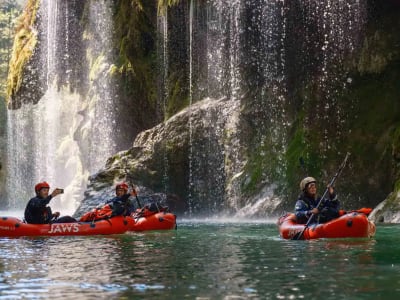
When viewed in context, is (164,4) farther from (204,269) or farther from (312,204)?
(204,269)

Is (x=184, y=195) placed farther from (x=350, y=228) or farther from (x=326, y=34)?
(x=350, y=228)

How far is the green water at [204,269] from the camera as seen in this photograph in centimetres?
729

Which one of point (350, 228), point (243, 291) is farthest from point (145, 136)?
point (243, 291)

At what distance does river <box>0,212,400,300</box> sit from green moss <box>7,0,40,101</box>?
86.4 feet

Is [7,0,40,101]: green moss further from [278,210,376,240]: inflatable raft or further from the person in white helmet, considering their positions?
[278,210,376,240]: inflatable raft

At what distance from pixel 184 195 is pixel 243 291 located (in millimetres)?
20782

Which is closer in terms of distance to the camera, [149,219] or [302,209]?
[302,209]

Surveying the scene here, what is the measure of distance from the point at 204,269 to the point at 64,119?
34.7 meters

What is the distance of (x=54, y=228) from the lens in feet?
55.0

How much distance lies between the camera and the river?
7285 mm

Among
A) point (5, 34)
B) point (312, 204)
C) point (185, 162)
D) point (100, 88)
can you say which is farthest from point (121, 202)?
point (5, 34)

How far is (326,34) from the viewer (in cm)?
2633

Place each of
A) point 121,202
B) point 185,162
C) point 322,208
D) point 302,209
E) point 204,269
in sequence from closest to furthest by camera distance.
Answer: point 204,269
point 322,208
point 302,209
point 121,202
point 185,162

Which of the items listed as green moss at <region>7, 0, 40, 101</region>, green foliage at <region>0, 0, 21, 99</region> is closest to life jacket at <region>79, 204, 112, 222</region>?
green moss at <region>7, 0, 40, 101</region>
